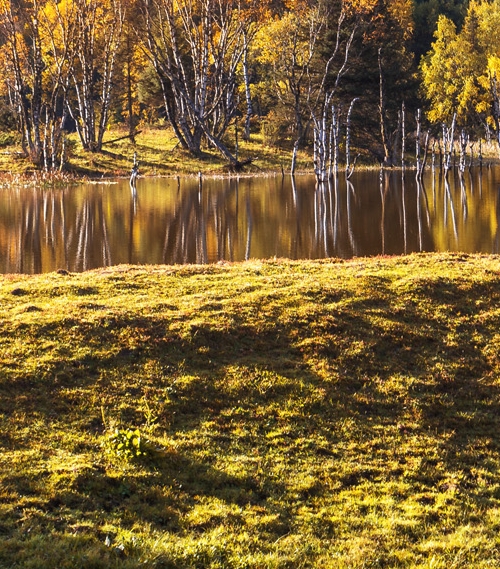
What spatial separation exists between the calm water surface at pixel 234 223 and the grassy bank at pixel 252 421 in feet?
22.3

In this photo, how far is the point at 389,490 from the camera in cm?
756

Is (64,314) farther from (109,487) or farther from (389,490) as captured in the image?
(389,490)

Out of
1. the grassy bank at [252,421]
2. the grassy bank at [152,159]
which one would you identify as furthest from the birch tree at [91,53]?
the grassy bank at [252,421]

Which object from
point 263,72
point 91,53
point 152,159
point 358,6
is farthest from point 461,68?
point 91,53

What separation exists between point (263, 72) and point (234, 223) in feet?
161

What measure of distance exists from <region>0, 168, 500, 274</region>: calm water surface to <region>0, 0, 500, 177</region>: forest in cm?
770

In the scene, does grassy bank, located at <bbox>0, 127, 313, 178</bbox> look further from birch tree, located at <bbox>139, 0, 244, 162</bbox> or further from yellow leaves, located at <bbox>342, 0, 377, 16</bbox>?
yellow leaves, located at <bbox>342, 0, 377, 16</bbox>

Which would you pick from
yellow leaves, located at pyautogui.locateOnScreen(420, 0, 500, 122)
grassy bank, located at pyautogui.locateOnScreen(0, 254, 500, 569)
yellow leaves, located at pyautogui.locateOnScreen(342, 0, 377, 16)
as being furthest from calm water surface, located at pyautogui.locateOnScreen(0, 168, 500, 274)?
yellow leaves, located at pyautogui.locateOnScreen(420, 0, 500, 122)

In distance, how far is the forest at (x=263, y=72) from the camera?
170 feet

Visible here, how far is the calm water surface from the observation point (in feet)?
68.0

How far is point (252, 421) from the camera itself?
8.97 meters

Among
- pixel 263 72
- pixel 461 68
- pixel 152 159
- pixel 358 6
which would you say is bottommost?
pixel 152 159

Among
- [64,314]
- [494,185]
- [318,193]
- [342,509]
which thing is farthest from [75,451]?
[494,185]

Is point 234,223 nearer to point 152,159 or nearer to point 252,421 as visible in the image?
point 252,421
